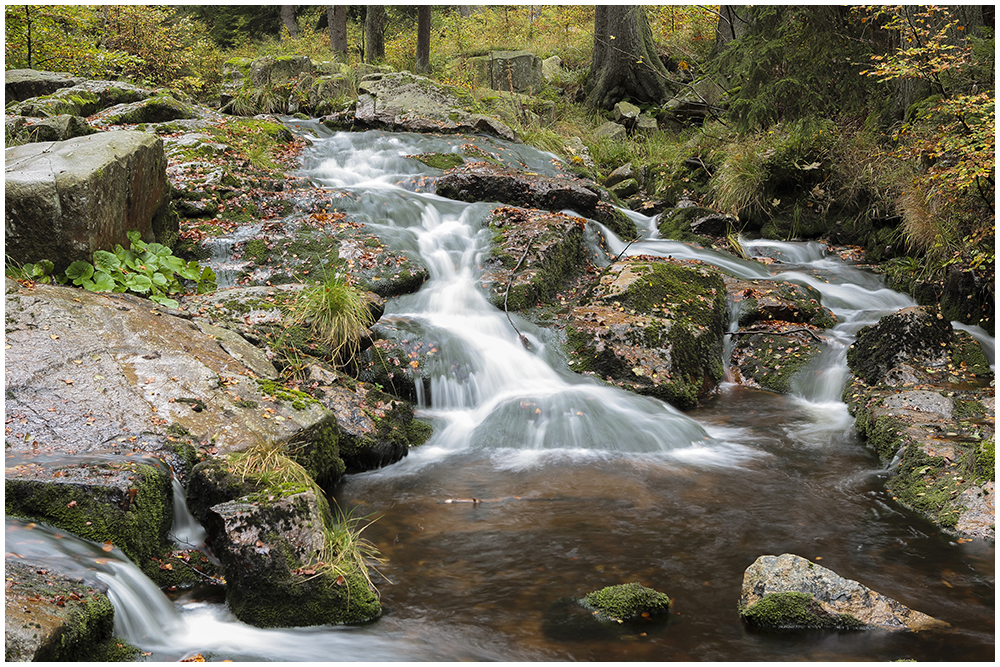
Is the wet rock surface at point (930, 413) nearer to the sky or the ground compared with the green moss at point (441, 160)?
nearer to the ground

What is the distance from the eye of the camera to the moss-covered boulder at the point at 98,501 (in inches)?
150

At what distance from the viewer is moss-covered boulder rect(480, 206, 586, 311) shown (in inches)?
364

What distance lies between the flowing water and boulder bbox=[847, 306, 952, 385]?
0.41 meters

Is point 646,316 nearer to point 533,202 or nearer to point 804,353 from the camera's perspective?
point 804,353

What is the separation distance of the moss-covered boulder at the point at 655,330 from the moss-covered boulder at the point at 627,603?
13.3 feet

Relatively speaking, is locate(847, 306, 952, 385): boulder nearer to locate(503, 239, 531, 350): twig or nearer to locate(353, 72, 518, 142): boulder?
locate(503, 239, 531, 350): twig

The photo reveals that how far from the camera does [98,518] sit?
387cm

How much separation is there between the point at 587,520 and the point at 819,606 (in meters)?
1.82

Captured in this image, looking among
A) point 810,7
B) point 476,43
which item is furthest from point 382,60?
point 810,7

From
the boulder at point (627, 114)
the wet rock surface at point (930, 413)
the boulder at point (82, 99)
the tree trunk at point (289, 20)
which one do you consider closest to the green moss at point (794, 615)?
the wet rock surface at point (930, 413)

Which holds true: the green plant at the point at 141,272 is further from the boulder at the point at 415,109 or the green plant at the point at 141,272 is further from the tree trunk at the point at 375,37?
the tree trunk at the point at 375,37

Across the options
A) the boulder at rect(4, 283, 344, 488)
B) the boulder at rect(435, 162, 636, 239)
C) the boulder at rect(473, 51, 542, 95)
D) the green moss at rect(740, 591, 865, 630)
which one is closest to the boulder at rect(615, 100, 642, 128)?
the boulder at rect(473, 51, 542, 95)

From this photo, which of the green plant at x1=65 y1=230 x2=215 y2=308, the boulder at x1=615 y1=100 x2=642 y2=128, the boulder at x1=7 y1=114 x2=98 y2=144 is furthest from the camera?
the boulder at x1=615 y1=100 x2=642 y2=128

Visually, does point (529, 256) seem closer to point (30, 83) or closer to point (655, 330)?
point (655, 330)
